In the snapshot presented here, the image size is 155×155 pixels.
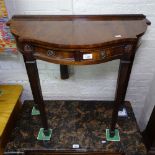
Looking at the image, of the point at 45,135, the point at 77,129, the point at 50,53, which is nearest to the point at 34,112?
the point at 45,135

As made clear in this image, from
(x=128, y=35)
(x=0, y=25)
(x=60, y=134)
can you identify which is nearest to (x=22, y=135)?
(x=60, y=134)

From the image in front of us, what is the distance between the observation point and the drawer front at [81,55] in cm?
81

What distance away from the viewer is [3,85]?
1445 mm

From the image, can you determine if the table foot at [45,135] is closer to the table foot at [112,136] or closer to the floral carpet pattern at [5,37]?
the table foot at [112,136]

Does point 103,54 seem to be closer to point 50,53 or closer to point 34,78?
point 50,53

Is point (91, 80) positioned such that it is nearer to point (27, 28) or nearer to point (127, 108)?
point (127, 108)

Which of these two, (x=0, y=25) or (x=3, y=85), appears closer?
(x=0, y=25)

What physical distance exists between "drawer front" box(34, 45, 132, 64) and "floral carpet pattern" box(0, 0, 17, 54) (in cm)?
35

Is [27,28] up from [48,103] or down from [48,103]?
up

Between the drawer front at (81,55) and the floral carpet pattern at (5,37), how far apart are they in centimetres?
35

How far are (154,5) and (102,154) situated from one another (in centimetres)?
94

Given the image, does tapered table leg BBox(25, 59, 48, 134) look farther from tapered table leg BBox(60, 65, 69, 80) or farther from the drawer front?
tapered table leg BBox(60, 65, 69, 80)

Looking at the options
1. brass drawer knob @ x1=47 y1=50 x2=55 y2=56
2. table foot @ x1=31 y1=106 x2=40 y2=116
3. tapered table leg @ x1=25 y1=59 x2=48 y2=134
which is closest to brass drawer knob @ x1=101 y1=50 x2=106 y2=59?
brass drawer knob @ x1=47 y1=50 x2=55 y2=56

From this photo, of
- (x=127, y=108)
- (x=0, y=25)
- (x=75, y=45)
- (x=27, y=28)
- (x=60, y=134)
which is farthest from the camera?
(x=127, y=108)
